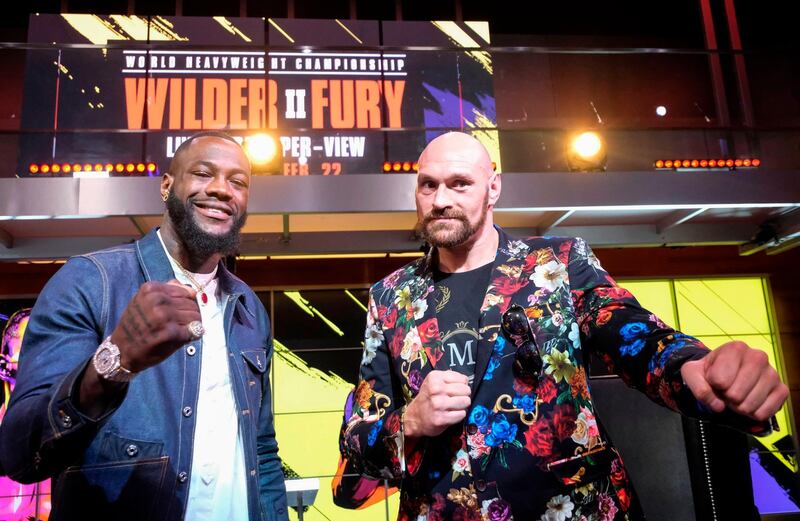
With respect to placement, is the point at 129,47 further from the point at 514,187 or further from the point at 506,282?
the point at 506,282

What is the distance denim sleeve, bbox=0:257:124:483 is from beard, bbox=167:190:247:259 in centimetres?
25

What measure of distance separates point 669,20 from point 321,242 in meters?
6.58

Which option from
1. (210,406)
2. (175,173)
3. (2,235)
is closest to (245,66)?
(2,235)

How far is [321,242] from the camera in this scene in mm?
5535

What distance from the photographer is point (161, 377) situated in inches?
57.2

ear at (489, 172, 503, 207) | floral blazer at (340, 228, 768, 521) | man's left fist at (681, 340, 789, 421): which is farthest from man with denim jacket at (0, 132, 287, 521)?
man's left fist at (681, 340, 789, 421)

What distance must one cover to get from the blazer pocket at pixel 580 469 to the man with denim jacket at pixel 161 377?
0.77 metres

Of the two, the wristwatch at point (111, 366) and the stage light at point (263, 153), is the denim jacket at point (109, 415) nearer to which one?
the wristwatch at point (111, 366)

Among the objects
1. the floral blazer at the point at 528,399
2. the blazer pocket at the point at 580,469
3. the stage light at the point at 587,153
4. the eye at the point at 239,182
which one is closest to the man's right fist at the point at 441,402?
the floral blazer at the point at 528,399

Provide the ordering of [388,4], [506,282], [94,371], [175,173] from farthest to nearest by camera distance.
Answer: [388,4]
[175,173]
[506,282]
[94,371]

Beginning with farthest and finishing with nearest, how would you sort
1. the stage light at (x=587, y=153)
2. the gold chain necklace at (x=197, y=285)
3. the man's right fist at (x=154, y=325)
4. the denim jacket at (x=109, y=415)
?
1. the stage light at (x=587, y=153)
2. the gold chain necklace at (x=197, y=285)
3. the denim jacket at (x=109, y=415)
4. the man's right fist at (x=154, y=325)

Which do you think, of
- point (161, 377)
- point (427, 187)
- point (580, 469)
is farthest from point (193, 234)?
point (580, 469)

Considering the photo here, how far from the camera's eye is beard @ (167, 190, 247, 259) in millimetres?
1593

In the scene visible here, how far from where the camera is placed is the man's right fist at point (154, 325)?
97 cm
